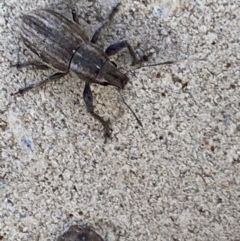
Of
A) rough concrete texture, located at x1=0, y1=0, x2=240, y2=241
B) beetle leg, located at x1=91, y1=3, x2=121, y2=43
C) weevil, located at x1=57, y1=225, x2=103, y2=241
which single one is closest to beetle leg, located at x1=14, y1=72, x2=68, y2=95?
rough concrete texture, located at x1=0, y1=0, x2=240, y2=241

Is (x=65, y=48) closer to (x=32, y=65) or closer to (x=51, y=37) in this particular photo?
(x=51, y=37)

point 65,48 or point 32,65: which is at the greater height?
point 65,48

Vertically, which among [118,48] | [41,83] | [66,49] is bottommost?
[41,83]

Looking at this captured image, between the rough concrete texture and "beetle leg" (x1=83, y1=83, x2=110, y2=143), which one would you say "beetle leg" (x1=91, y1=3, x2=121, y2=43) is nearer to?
the rough concrete texture

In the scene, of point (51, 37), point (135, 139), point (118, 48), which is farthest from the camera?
point (135, 139)

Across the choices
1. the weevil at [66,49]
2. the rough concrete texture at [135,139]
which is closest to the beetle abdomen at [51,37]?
the weevil at [66,49]

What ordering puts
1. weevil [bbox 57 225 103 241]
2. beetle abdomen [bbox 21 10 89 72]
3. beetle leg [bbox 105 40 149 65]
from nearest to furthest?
beetle abdomen [bbox 21 10 89 72], beetle leg [bbox 105 40 149 65], weevil [bbox 57 225 103 241]

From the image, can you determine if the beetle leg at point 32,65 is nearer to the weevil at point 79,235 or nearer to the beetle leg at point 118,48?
the beetle leg at point 118,48

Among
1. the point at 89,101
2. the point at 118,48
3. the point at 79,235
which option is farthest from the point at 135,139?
the point at 79,235

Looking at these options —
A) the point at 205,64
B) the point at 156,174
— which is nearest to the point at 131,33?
the point at 205,64
